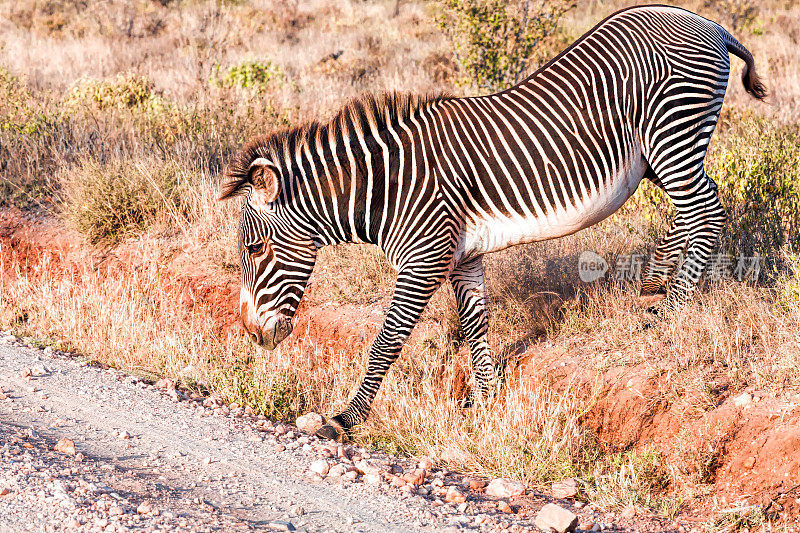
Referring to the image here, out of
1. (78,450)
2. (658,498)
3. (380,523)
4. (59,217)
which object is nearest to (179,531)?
(380,523)

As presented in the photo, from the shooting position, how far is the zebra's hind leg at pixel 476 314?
5.62 m

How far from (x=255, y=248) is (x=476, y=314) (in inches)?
66.3

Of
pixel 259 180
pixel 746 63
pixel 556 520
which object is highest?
pixel 746 63

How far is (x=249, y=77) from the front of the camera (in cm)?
1307

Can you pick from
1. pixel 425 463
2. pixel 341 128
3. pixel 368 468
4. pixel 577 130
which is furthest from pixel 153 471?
pixel 577 130

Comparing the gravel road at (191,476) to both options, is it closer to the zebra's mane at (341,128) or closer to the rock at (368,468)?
the rock at (368,468)

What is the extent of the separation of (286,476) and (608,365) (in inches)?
100

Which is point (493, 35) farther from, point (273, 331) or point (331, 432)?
point (331, 432)

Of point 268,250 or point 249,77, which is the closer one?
point 268,250

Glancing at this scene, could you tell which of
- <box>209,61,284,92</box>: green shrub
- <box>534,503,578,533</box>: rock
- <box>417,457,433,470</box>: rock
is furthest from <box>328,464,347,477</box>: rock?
<box>209,61,284,92</box>: green shrub

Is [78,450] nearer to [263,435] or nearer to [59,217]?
[263,435]

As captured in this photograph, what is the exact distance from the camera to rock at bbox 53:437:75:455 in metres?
4.27

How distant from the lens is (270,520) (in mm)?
3598

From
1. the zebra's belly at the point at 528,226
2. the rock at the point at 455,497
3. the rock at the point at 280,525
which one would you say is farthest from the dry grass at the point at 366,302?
the rock at the point at 280,525
